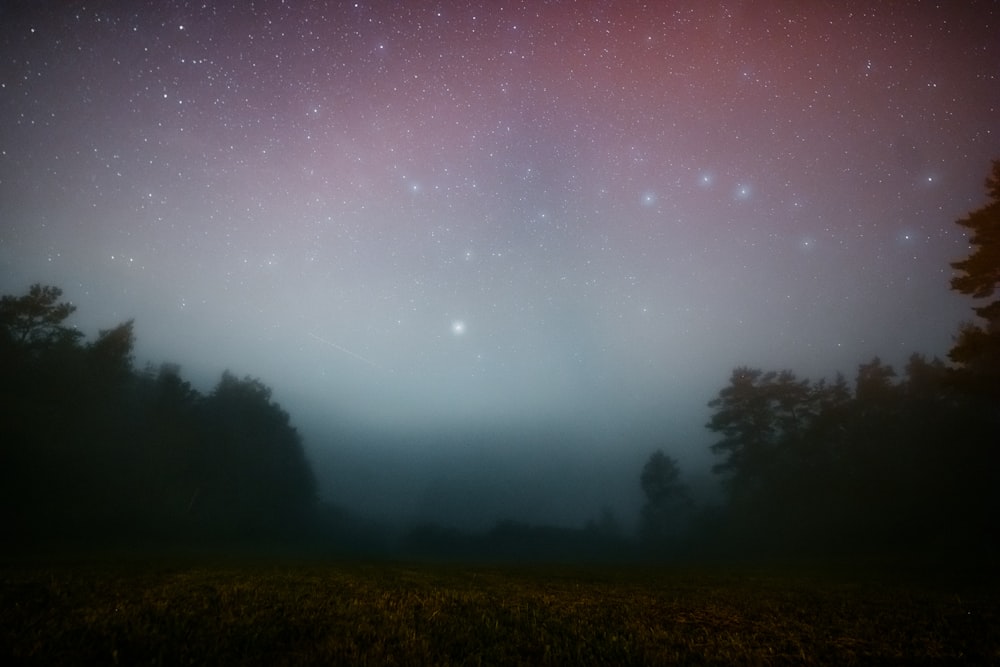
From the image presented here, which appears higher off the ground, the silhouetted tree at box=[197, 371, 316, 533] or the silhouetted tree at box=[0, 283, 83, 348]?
the silhouetted tree at box=[0, 283, 83, 348]

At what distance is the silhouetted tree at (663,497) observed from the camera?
7881cm

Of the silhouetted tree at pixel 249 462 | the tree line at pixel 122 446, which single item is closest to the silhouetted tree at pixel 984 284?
the tree line at pixel 122 446

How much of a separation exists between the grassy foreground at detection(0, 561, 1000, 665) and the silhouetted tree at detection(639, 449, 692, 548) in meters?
77.3

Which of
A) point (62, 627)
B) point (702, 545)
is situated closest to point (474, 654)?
point (62, 627)

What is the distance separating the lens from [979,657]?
511 cm

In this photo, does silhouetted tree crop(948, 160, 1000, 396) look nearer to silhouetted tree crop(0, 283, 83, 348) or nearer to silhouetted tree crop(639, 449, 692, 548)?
silhouetted tree crop(0, 283, 83, 348)

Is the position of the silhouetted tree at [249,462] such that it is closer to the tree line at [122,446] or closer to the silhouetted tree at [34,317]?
the tree line at [122,446]

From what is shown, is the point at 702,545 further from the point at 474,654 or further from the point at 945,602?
the point at 474,654

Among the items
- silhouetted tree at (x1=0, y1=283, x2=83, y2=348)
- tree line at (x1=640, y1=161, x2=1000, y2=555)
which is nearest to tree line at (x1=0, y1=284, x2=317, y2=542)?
silhouetted tree at (x1=0, y1=283, x2=83, y2=348)

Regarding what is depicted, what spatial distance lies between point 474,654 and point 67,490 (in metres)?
47.4

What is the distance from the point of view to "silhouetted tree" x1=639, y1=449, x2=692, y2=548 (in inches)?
3103

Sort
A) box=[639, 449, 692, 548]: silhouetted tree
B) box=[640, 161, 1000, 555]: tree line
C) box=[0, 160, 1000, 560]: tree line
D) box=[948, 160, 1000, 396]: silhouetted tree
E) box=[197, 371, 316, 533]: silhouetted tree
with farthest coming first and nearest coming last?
box=[639, 449, 692, 548]: silhouetted tree → box=[197, 371, 316, 533]: silhouetted tree → box=[640, 161, 1000, 555]: tree line → box=[0, 160, 1000, 560]: tree line → box=[948, 160, 1000, 396]: silhouetted tree

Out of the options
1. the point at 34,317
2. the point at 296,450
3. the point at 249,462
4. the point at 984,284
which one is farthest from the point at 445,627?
Result: the point at 296,450

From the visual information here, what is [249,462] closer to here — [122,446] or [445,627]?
[122,446]
